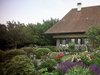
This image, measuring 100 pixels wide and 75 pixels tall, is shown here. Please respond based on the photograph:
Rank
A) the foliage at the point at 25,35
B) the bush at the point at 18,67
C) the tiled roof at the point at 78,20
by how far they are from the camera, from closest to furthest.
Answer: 1. the bush at the point at 18,67
2. the foliage at the point at 25,35
3. the tiled roof at the point at 78,20

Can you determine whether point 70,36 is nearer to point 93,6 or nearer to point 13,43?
point 93,6

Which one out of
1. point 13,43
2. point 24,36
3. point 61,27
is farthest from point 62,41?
point 13,43

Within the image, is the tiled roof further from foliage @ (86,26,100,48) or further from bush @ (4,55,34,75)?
bush @ (4,55,34,75)

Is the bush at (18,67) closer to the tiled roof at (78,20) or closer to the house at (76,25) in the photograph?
the house at (76,25)

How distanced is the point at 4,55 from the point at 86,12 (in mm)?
36597

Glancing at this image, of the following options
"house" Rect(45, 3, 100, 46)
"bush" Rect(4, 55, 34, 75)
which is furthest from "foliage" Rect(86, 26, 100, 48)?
"bush" Rect(4, 55, 34, 75)

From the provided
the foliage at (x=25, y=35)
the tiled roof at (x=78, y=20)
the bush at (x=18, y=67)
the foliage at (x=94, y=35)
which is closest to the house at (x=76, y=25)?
the tiled roof at (x=78, y=20)

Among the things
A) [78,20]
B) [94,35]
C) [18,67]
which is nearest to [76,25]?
[78,20]

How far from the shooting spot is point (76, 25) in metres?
44.2

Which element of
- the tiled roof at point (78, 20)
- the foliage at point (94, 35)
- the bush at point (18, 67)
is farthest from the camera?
the tiled roof at point (78, 20)

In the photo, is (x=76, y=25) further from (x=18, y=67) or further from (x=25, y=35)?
(x=18, y=67)

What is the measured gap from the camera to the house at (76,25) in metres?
42.9

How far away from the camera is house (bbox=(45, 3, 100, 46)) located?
42906 mm

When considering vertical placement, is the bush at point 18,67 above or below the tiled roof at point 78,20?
below
